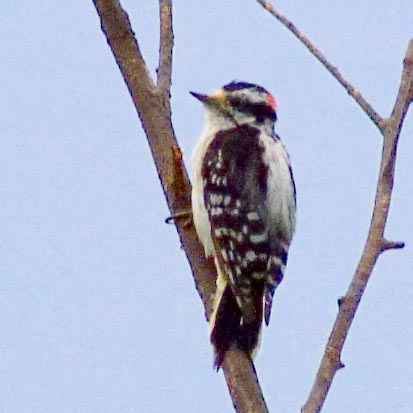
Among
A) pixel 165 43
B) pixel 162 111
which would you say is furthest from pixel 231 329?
pixel 165 43

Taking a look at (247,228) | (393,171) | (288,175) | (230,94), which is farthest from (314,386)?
(230,94)

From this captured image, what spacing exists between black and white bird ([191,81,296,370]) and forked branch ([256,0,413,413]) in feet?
3.82

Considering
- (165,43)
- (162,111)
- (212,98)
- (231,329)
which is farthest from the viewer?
(212,98)

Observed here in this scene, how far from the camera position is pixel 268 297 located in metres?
4.23

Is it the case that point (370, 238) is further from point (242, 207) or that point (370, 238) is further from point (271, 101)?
point (271, 101)

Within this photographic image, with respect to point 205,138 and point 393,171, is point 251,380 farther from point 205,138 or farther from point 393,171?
point 205,138

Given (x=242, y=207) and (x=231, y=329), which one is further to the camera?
(x=242, y=207)

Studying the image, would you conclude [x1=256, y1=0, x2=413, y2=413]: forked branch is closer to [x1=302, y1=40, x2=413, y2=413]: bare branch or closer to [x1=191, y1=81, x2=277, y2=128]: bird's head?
[x1=302, y1=40, x2=413, y2=413]: bare branch

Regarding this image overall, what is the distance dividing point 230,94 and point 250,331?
1.44 meters

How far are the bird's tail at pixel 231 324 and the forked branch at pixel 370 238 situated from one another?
1.17m

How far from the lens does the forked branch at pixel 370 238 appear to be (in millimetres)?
2652

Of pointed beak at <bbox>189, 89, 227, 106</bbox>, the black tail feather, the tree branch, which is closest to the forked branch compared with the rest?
the black tail feather

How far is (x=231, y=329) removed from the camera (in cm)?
404

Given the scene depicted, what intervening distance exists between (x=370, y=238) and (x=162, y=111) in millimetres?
1714
